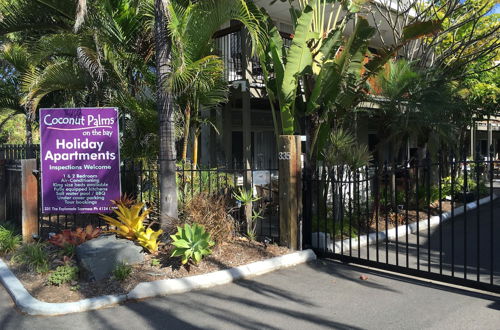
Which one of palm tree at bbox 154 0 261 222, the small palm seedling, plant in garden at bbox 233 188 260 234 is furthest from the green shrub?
palm tree at bbox 154 0 261 222

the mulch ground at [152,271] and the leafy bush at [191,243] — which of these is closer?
the mulch ground at [152,271]

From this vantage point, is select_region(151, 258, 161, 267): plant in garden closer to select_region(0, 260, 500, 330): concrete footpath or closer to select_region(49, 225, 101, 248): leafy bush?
select_region(0, 260, 500, 330): concrete footpath

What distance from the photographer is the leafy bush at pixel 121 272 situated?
5.44 metres

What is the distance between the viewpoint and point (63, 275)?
5.49 m

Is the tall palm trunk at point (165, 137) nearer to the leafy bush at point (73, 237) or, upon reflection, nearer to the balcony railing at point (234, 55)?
the leafy bush at point (73, 237)

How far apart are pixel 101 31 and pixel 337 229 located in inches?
223

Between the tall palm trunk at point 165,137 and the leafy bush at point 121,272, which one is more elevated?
the tall palm trunk at point 165,137

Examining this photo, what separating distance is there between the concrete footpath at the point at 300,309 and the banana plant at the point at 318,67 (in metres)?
2.92

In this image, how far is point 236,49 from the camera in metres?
11.2

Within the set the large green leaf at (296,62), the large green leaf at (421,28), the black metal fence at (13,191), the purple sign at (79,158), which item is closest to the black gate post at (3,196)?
the black metal fence at (13,191)

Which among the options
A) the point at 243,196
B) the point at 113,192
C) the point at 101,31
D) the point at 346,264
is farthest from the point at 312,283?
the point at 101,31

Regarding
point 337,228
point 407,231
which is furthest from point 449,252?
point 407,231

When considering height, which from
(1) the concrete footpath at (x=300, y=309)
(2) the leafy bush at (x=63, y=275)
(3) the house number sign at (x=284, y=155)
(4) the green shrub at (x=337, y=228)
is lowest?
(1) the concrete footpath at (x=300, y=309)

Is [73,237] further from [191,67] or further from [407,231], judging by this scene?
[407,231]
